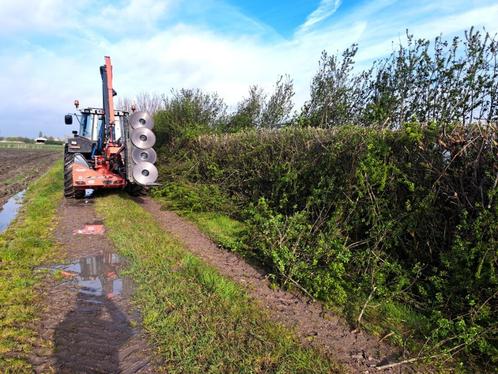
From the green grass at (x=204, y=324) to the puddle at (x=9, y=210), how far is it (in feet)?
15.0

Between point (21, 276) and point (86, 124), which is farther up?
point (86, 124)

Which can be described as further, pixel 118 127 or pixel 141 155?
pixel 118 127

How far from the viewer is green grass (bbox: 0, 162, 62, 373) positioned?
3.11 m

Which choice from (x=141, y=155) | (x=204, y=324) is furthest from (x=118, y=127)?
(x=204, y=324)

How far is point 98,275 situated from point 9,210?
6.70m

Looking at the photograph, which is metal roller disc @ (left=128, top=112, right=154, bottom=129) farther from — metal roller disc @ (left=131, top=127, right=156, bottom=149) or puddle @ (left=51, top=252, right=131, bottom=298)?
puddle @ (left=51, top=252, right=131, bottom=298)

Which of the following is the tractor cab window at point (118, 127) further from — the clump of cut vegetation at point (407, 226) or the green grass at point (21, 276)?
the clump of cut vegetation at point (407, 226)

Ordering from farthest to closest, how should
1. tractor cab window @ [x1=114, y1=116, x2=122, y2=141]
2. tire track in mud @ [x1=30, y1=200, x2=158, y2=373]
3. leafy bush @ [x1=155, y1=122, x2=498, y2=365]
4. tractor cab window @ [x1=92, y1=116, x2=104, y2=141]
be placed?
tractor cab window @ [x1=92, y1=116, x2=104, y2=141] → tractor cab window @ [x1=114, y1=116, x2=122, y2=141] → leafy bush @ [x1=155, y1=122, x2=498, y2=365] → tire track in mud @ [x1=30, y1=200, x2=158, y2=373]

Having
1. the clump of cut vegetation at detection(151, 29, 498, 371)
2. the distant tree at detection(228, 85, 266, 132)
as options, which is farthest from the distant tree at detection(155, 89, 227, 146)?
the clump of cut vegetation at detection(151, 29, 498, 371)

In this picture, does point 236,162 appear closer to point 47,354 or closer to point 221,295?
point 221,295

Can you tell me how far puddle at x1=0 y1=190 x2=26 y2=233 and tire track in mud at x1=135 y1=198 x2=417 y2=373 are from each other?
211 inches

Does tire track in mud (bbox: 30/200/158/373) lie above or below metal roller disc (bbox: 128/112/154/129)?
below

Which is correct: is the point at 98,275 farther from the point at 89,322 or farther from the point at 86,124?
the point at 86,124

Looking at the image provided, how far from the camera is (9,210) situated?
9734 mm
